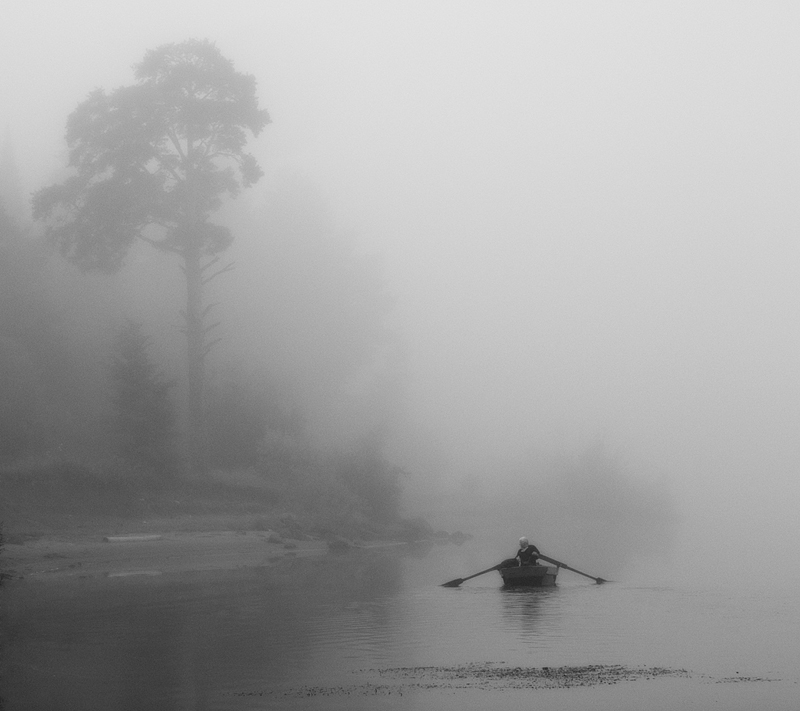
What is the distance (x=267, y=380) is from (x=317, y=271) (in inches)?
512

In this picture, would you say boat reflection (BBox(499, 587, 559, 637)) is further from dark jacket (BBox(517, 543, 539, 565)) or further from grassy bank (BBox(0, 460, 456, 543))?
grassy bank (BBox(0, 460, 456, 543))

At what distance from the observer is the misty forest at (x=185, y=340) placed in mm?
45469

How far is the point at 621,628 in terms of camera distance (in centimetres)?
2642

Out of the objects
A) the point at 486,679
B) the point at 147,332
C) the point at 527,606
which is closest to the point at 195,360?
the point at 147,332

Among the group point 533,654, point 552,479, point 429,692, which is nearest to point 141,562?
point 533,654

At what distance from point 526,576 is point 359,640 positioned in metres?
12.9

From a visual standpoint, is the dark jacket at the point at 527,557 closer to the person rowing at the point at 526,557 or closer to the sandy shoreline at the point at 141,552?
the person rowing at the point at 526,557

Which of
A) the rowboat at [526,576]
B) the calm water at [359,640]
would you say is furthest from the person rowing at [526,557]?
the calm water at [359,640]

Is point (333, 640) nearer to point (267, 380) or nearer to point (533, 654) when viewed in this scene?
point (533, 654)

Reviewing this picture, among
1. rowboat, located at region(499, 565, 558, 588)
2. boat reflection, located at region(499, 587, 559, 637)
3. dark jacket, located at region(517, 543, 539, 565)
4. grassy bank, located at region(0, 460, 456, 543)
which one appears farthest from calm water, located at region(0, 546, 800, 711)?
grassy bank, located at region(0, 460, 456, 543)

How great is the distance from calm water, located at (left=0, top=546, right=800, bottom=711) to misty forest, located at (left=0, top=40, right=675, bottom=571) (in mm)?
8497

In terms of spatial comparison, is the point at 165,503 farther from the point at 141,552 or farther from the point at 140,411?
the point at 141,552

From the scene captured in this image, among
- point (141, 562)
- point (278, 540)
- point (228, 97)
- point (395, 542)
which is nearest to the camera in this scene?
point (141, 562)

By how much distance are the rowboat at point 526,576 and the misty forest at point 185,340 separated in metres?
10.1
